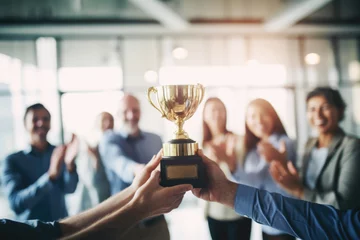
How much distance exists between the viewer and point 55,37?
200 inches

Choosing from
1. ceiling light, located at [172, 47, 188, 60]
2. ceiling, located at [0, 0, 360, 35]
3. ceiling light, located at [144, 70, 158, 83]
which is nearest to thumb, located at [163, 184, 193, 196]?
ceiling, located at [0, 0, 360, 35]

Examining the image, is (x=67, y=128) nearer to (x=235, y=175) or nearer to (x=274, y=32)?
(x=235, y=175)

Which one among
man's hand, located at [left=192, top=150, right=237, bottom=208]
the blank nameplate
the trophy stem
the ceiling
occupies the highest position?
the ceiling

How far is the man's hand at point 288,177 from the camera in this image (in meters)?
2.14

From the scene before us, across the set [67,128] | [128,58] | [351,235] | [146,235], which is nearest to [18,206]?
[146,235]

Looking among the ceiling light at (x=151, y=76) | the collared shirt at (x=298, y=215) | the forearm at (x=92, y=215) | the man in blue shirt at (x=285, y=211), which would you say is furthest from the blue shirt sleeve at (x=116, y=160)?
the ceiling light at (x=151, y=76)

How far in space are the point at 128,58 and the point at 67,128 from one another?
5.18 ft

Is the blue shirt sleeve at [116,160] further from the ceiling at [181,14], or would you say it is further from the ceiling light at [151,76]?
the ceiling light at [151,76]

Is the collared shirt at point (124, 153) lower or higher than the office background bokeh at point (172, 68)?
lower

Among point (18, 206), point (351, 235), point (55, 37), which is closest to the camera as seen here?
point (351, 235)

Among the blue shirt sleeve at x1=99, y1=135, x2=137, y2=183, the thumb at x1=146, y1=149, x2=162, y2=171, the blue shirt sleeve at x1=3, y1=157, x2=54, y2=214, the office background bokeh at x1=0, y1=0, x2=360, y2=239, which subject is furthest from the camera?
the office background bokeh at x1=0, y1=0, x2=360, y2=239

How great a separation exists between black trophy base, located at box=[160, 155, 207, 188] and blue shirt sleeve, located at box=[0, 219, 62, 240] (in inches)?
18.8

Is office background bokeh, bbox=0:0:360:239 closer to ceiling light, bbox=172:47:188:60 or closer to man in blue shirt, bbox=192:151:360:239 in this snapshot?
ceiling light, bbox=172:47:188:60

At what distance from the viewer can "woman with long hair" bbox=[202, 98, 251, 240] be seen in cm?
224
